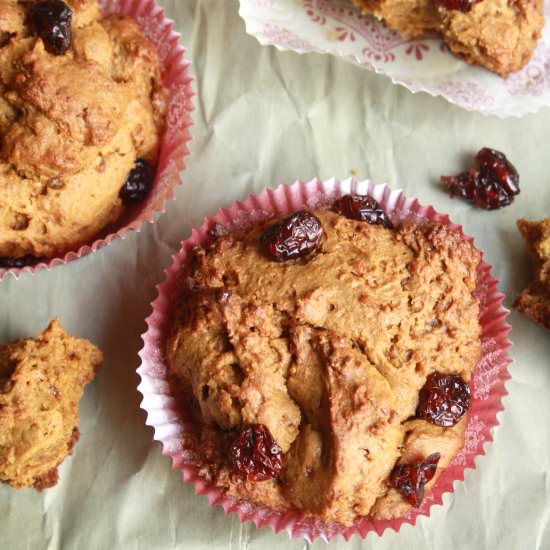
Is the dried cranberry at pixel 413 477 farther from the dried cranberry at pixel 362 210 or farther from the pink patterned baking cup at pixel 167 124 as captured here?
the pink patterned baking cup at pixel 167 124

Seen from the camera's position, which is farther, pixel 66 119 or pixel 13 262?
pixel 13 262

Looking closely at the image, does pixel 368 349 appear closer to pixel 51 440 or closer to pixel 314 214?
pixel 314 214

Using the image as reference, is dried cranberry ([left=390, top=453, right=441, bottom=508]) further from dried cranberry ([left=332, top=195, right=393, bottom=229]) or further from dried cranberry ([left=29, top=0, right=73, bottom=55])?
dried cranberry ([left=29, top=0, right=73, bottom=55])

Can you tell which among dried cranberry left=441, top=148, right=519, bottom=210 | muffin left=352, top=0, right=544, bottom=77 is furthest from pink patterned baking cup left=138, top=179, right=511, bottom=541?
muffin left=352, top=0, right=544, bottom=77

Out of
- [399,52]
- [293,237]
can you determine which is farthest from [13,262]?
[399,52]

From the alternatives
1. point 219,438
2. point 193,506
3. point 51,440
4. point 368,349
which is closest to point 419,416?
point 368,349

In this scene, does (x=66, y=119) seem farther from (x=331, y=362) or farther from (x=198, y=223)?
(x=331, y=362)
